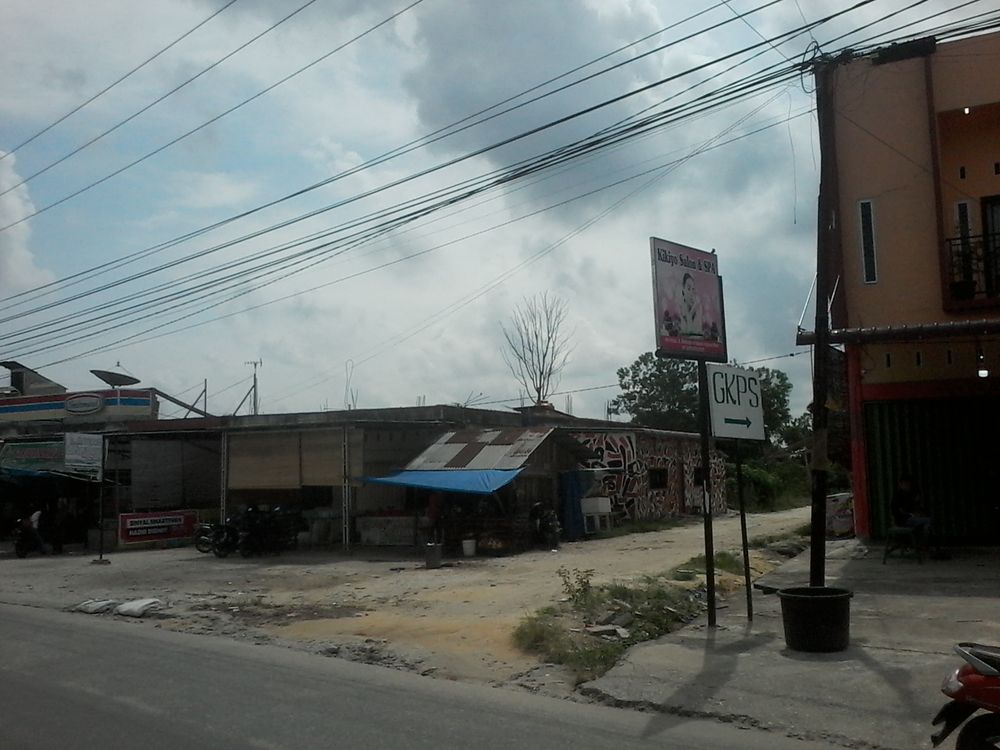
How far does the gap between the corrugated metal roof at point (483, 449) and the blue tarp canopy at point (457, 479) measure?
0.31 m

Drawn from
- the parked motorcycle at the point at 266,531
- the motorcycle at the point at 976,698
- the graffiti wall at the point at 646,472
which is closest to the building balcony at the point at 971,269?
the motorcycle at the point at 976,698

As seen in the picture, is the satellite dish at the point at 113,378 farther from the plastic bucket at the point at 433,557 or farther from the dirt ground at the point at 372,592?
the plastic bucket at the point at 433,557

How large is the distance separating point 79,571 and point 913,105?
20312 mm

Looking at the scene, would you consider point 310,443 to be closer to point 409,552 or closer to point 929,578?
point 409,552

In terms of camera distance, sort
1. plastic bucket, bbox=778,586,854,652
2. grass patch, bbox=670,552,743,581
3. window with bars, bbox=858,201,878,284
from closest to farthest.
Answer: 1. plastic bucket, bbox=778,586,854,652
2. grass patch, bbox=670,552,743,581
3. window with bars, bbox=858,201,878,284

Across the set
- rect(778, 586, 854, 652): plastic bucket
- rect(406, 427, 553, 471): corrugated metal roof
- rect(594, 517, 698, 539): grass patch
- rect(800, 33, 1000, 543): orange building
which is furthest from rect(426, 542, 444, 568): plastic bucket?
rect(778, 586, 854, 652): plastic bucket

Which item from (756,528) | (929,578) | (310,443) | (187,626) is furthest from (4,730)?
(756,528)

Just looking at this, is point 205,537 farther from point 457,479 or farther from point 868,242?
point 868,242

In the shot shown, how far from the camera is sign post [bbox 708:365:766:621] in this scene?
11.2 m

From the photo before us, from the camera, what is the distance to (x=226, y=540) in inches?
933

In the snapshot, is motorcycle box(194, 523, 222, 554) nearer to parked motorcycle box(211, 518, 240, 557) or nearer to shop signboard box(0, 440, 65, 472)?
parked motorcycle box(211, 518, 240, 557)

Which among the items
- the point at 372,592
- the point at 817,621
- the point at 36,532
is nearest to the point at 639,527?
the point at 372,592

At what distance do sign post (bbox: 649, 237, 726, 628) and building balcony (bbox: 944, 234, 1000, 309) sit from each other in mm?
7965

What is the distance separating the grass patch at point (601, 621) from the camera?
32.1 feet
